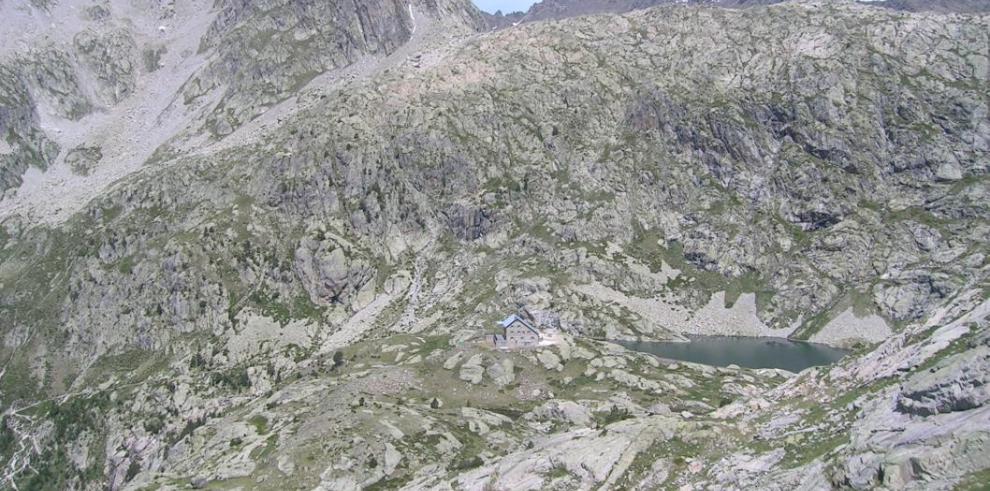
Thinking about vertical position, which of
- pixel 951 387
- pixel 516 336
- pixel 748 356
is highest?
pixel 951 387

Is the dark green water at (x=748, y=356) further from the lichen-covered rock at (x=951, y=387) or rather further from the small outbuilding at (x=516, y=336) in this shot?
the lichen-covered rock at (x=951, y=387)

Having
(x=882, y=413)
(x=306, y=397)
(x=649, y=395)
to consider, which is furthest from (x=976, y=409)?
(x=306, y=397)

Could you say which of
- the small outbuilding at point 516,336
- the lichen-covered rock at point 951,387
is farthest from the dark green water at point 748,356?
the lichen-covered rock at point 951,387

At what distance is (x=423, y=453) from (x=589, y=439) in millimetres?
34464

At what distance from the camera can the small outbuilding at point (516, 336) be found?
428 feet

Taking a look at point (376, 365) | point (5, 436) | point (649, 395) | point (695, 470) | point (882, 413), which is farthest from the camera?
point (5, 436)

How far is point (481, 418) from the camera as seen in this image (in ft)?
336

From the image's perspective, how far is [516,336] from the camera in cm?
13100

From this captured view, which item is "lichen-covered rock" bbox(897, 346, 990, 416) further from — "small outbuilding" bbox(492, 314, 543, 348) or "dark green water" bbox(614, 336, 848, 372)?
"dark green water" bbox(614, 336, 848, 372)

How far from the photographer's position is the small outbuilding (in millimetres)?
130375

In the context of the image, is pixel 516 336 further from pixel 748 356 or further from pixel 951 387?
pixel 951 387

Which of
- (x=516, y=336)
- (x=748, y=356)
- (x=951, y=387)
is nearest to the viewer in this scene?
(x=951, y=387)

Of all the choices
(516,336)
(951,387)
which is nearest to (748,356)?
(516,336)

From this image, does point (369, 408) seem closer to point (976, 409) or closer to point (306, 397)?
point (306, 397)
